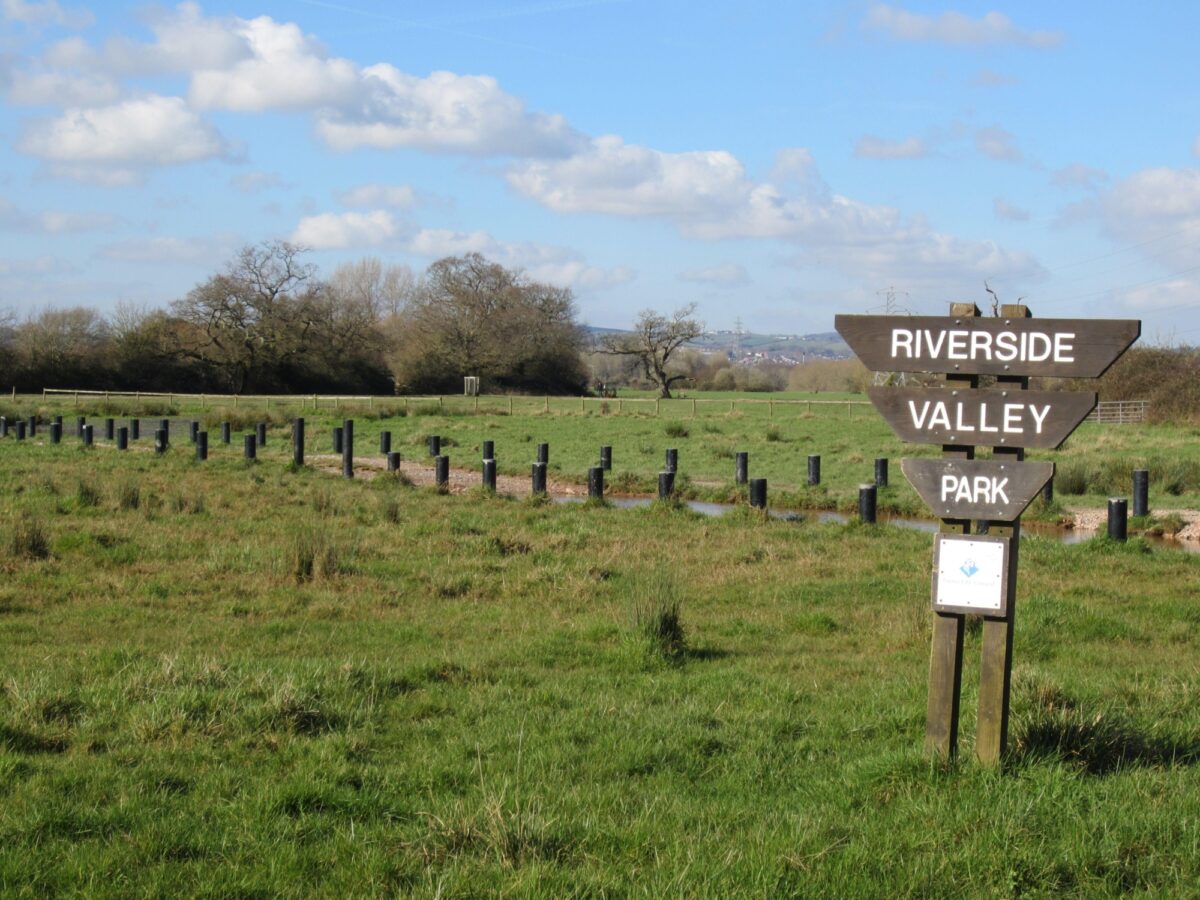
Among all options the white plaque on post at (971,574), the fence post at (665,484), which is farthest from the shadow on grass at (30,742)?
the fence post at (665,484)

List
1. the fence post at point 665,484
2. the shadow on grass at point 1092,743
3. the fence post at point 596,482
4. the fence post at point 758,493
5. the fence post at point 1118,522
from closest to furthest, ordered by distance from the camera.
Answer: the shadow on grass at point 1092,743 < the fence post at point 1118,522 < the fence post at point 758,493 < the fence post at point 665,484 < the fence post at point 596,482

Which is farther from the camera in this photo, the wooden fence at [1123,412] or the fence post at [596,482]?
the wooden fence at [1123,412]

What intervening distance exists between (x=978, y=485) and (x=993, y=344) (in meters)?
0.67

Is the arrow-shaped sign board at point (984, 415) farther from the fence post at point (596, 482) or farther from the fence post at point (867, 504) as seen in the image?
the fence post at point (596, 482)

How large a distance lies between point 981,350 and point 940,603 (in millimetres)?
1215

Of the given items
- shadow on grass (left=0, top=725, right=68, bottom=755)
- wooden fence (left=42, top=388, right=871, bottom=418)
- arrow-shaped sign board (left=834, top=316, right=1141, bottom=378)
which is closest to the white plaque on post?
arrow-shaped sign board (left=834, top=316, right=1141, bottom=378)

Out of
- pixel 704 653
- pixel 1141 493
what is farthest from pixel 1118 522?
pixel 704 653

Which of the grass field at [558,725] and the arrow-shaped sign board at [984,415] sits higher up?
the arrow-shaped sign board at [984,415]

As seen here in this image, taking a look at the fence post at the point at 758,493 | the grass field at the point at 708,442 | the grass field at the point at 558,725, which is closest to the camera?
the grass field at the point at 558,725

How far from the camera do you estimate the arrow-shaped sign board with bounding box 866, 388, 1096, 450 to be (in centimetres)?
546

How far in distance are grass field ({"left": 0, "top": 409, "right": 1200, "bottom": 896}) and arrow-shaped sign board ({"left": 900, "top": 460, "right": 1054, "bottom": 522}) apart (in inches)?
44.5

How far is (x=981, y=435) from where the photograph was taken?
5.60m

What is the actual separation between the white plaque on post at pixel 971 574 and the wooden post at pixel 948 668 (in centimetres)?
8

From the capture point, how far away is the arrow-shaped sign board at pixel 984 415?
546cm
